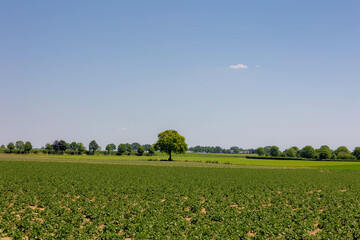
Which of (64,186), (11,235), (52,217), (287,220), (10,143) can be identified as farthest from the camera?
(10,143)

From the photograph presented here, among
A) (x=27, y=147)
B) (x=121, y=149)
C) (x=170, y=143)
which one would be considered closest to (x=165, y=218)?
(x=170, y=143)

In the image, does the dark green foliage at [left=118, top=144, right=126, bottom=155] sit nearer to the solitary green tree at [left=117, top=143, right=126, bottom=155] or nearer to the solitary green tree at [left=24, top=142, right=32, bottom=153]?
the solitary green tree at [left=117, top=143, right=126, bottom=155]

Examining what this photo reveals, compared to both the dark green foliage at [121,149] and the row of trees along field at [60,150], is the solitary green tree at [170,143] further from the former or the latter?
the dark green foliage at [121,149]

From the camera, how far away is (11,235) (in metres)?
14.7

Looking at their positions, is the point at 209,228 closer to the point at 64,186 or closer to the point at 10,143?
the point at 64,186

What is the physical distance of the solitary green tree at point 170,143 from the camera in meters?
114

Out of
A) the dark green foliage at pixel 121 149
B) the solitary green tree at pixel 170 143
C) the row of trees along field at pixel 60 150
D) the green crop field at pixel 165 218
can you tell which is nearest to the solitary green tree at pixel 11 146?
the row of trees along field at pixel 60 150

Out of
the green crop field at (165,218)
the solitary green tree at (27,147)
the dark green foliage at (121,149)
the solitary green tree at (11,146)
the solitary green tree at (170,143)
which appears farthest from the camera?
the dark green foliage at (121,149)

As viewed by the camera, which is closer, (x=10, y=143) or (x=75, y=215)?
(x=75, y=215)

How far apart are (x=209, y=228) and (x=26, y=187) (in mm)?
23188

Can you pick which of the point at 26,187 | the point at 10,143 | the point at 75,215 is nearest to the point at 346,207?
the point at 75,215

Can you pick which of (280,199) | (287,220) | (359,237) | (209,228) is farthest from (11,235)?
(280,199)

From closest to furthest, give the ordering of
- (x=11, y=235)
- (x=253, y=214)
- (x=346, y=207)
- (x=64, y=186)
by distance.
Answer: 1. (x=11, y=235)
2. (x=253, y=214)
3. (x=346, y=207)
4. (x=64, y=186)

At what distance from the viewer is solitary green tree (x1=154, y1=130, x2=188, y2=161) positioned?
114m
